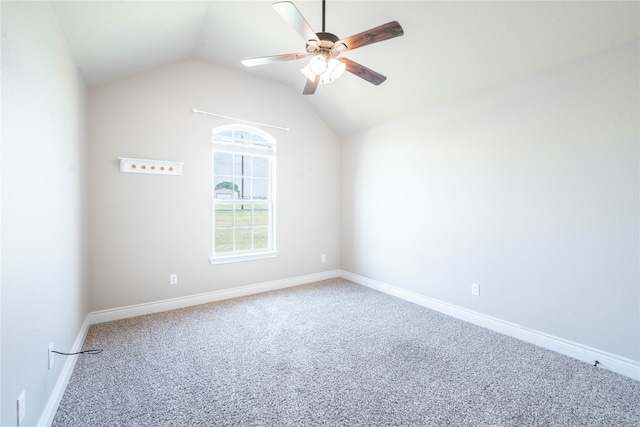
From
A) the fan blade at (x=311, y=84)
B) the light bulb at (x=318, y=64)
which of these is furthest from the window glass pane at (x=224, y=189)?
the light bulb at (x=318, y=64)

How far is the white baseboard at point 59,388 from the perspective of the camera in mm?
1523

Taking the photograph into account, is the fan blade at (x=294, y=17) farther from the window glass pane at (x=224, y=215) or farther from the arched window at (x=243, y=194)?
the window glass pane at (x=224, y=215)

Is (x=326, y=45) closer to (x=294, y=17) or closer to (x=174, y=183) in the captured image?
(x=294, y=17)

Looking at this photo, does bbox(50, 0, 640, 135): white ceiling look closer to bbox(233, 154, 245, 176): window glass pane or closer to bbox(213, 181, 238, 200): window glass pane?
bbox(233, 154, 245, 176): window glass pane

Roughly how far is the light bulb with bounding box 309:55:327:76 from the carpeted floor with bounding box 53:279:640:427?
235cm

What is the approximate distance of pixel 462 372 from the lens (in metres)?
2.08

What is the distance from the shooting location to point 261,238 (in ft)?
13.4

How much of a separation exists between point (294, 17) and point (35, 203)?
1.81 meters

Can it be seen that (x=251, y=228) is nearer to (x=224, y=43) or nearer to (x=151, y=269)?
(x=151, y=269)

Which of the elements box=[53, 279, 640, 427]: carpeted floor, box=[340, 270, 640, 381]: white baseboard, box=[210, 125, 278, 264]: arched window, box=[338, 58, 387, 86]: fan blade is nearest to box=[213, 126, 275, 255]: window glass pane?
box=[210, 125, 278, 264]: arched window

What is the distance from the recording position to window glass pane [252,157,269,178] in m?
4.02

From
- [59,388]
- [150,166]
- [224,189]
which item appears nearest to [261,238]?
[224,189]

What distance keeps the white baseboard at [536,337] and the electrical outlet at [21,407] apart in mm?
3470

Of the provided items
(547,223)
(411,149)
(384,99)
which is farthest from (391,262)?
(384,99)
